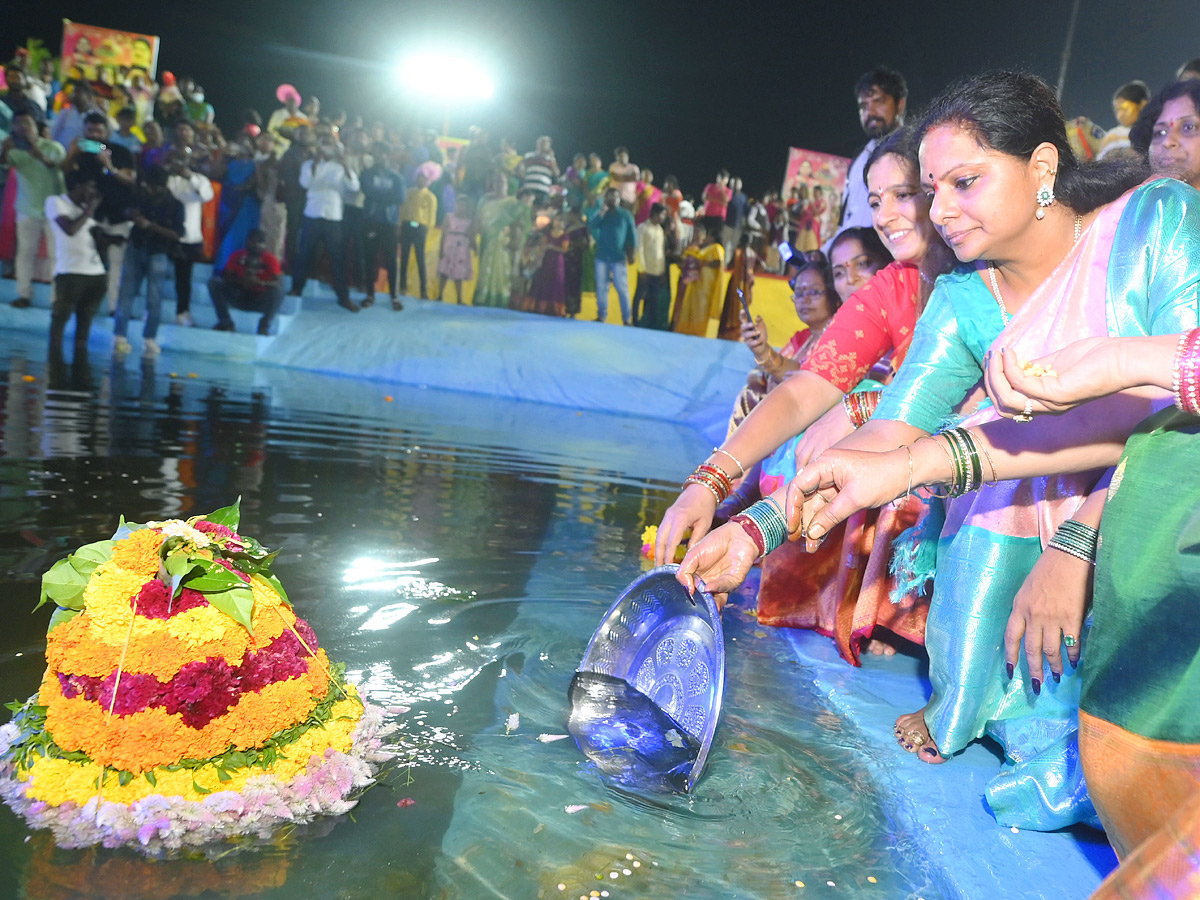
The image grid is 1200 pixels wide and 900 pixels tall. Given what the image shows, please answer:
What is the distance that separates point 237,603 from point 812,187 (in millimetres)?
13552

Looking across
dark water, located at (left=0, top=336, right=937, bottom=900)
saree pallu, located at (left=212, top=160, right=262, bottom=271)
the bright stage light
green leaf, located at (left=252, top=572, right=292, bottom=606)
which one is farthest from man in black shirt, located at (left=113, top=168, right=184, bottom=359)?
green leaf, located at (left=252, top=572, right=292, bottom=606)

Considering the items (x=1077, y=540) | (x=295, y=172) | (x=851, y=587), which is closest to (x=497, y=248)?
(x=295, y=172)

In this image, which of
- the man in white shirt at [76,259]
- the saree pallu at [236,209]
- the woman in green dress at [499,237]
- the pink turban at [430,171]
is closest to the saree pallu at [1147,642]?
the man in white shirt at [76,259]

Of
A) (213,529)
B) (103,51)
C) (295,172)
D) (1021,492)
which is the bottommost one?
(213,529)

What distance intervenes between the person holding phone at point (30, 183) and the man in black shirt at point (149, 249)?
1174mm

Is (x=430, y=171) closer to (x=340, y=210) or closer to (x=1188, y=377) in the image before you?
(x=340, y=210)

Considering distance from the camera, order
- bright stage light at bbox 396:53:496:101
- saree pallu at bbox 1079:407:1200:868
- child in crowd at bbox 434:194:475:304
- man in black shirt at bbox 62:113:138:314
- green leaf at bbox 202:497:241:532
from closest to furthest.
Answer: saree pallu at bbox 1079:407:1200:868 < green leaf at bbox 202:497:241:532 < man in black shirt at bbox 62:113:138:314 < child in crowd at bbox 434:194:475:304 < bright stage light at bbox 396:53:496:101

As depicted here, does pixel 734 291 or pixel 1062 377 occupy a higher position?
pixel 734 291

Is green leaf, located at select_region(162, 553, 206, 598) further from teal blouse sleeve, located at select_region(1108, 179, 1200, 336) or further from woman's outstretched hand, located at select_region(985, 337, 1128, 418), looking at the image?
teal blouse sleeve, located at select_region(1108, 179, 1200, 336)

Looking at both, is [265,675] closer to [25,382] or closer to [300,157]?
[25,382]

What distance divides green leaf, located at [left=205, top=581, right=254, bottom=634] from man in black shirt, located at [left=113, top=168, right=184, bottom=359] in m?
9.69

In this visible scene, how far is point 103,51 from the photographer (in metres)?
12.9

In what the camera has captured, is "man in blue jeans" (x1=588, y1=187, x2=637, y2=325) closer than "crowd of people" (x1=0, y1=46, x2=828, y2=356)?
No

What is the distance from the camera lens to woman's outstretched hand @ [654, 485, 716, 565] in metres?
2.32
